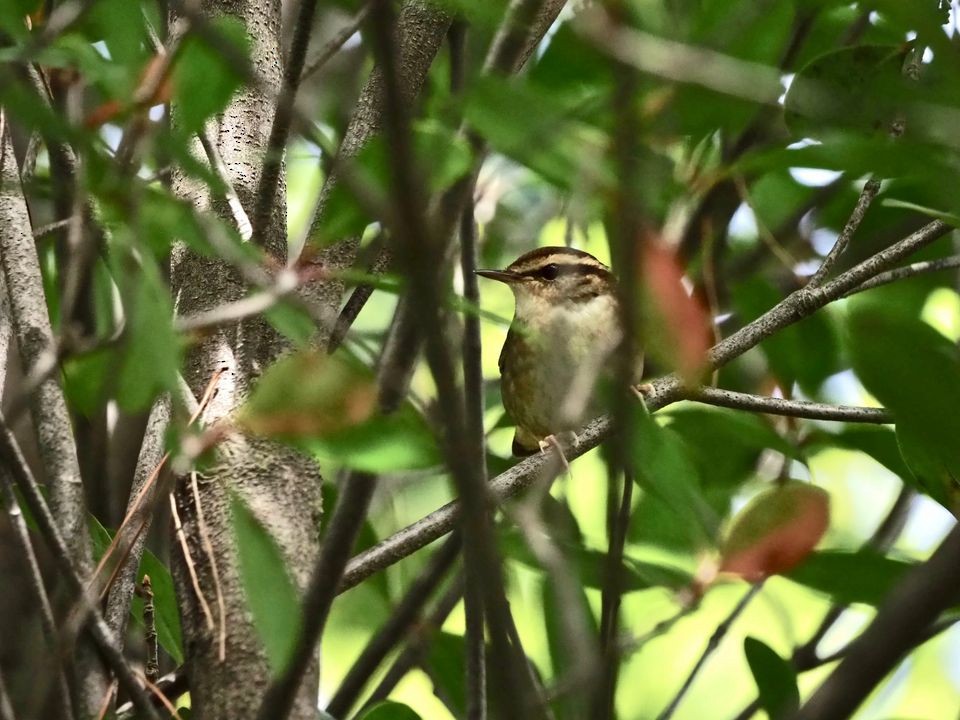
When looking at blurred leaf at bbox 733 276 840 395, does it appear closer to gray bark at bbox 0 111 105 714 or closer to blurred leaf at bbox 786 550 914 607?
blurred leaf at bbox 786 550 914 607

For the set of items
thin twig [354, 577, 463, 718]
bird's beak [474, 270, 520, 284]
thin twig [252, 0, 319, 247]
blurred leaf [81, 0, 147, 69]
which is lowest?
thin twig [354, 577, 463, 718]

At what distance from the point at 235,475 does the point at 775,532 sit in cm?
79

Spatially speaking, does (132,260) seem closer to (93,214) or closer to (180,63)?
(180,63)

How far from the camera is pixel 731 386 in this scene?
10.3 ft

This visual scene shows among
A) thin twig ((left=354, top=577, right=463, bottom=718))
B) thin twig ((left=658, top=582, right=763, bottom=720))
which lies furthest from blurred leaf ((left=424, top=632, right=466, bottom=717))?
thin twig ((left=658, top=582, right=763, bottom=720))

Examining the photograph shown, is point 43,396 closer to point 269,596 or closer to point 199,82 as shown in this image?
point 199,82

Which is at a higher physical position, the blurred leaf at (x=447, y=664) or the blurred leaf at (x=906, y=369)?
the blurred leaf at (x=447, y=664)

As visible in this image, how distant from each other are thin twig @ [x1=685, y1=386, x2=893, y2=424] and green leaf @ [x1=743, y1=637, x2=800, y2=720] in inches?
16.0

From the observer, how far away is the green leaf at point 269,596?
3.62 ft

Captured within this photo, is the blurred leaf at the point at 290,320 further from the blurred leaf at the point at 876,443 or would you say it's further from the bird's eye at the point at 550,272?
the bird's eye at the point at 550,272

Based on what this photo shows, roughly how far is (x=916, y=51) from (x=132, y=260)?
1077 millimetres

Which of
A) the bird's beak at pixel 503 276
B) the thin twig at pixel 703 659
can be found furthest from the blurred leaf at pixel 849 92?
the bird's beak at pixel 503 276

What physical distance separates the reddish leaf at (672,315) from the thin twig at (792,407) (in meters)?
0.90

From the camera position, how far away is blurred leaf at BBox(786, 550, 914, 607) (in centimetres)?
197
